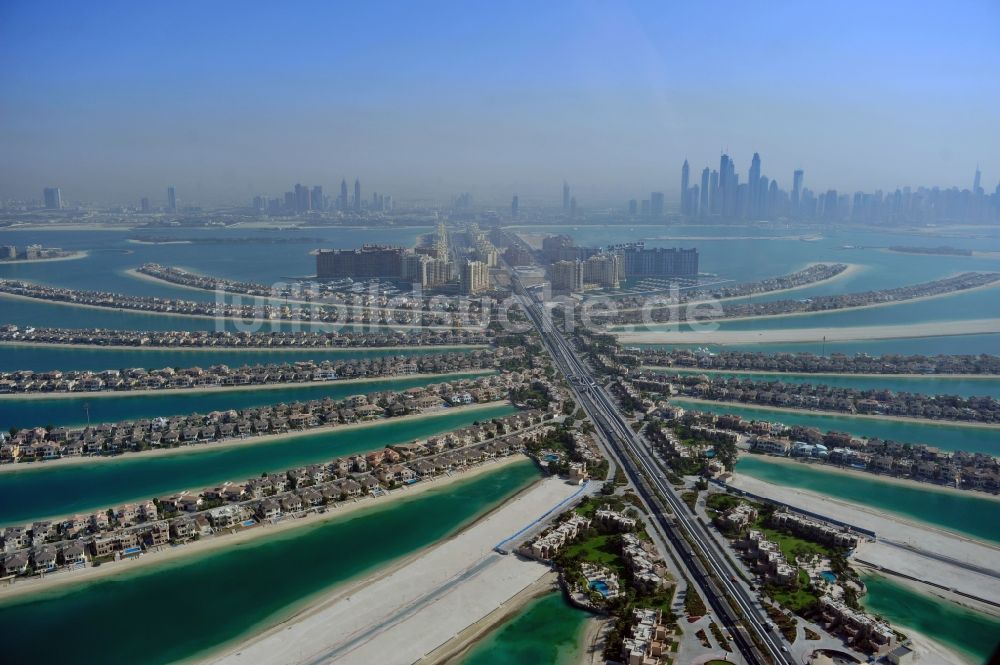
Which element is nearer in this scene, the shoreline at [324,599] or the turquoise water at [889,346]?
the shoreline at [324,599]

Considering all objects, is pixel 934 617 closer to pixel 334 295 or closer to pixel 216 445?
pixel 216 445

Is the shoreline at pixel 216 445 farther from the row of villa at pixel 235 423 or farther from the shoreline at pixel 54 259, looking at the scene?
the shoreline at pixel 54 259

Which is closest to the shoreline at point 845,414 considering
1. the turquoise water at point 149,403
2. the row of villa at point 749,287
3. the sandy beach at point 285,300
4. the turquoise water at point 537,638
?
the turquoise water at point 149,403

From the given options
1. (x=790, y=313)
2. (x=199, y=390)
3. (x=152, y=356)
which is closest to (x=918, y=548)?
(x=199, y=390)

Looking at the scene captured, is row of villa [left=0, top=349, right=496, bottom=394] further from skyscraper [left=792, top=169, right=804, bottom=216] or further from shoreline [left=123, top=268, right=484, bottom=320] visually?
skyscraper [left=792, top=169, right=804, bottom=216]

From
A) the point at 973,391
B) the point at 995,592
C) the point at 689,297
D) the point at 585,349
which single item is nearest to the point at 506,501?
the point at 995,592

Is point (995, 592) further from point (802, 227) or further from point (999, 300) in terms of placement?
point (802, 227)

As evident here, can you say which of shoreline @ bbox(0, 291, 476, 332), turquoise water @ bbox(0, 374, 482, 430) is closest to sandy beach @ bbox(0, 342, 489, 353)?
shoreline @ bbox(0, 291, 476, 332)
